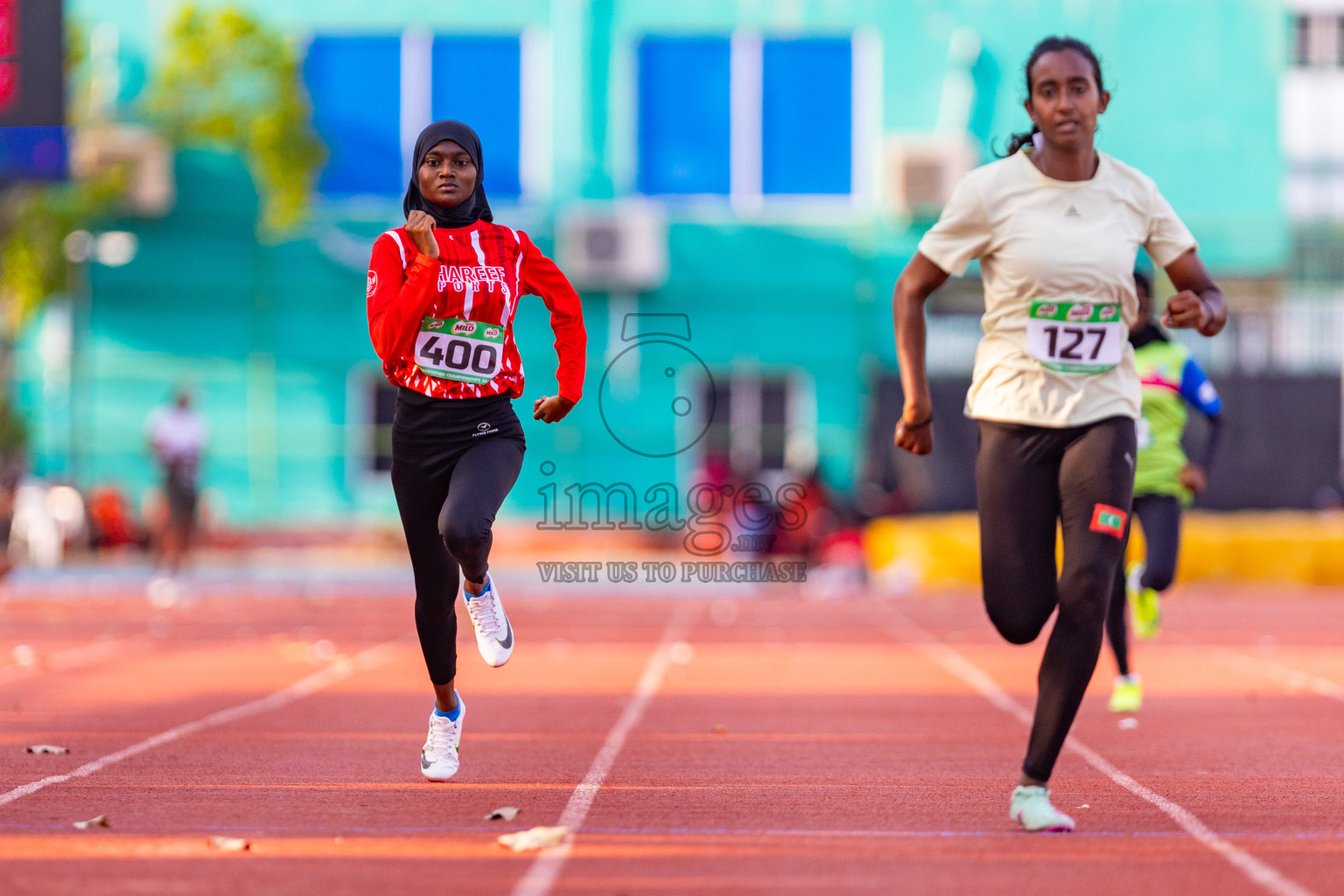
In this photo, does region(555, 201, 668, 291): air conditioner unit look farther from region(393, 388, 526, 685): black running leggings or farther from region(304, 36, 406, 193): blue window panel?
region(393, 388, 526, 685): black running leggings

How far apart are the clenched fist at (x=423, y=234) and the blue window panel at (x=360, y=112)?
895 inches

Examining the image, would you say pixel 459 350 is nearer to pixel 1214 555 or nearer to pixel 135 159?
pixel 1214 555

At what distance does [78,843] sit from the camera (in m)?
5.08

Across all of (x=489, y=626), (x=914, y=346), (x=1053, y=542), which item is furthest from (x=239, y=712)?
(x=1053, y=542)

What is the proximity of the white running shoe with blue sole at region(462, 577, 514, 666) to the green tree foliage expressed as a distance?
71.2 feet

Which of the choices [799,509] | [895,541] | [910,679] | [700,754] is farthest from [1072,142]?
[799,509]

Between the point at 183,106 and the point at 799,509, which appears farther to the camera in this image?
the point at 183,106

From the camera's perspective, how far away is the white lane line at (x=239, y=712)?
6387 millimetres

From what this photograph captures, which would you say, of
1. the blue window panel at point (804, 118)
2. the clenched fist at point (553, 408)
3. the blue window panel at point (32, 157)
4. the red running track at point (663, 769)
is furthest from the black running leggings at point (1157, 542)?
the blue window panel at point (804, 118)

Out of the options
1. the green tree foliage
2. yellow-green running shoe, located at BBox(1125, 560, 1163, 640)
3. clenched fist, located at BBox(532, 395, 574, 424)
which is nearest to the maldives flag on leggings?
clenched fist, located at BBox(532, 395, 574, 424)

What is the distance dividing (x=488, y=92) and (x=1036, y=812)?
24425 mm

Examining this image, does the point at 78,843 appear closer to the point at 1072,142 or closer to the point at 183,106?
the point at 1072,142

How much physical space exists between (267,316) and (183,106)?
3410 millimetres

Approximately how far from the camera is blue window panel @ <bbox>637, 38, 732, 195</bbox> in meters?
28.4
